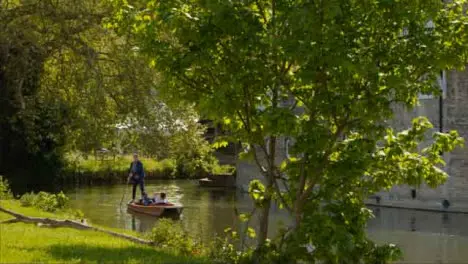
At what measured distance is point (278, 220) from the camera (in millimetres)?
14516

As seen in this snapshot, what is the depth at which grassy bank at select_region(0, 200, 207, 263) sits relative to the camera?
8.61m

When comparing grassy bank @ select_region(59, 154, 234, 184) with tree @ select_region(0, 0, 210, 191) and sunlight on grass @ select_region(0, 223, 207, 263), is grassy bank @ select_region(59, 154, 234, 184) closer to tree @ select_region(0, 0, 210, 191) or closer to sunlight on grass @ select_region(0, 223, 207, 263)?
tree @ select_region(0, 0, 210, 191)

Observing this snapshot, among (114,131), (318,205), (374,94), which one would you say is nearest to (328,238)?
(318,205)

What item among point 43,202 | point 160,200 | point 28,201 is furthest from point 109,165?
point 43,202

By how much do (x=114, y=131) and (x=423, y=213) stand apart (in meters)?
12.2

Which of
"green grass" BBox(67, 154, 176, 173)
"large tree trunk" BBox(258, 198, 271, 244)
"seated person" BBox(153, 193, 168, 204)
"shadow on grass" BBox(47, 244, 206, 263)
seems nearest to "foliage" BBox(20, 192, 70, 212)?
"seated person" BBox(153, 193, 168, 204)

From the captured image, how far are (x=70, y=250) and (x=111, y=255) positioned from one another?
573 millimetres

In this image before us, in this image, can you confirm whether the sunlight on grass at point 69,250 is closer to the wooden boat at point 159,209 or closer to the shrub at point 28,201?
the shrub at point 28,201

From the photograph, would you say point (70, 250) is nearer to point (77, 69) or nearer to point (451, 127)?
point (77, 69)

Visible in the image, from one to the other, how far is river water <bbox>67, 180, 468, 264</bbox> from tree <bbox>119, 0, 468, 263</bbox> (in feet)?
13.4

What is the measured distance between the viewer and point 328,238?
31.0 ft

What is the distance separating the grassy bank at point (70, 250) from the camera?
339 inches

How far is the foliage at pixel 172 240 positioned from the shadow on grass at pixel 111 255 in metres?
0.88

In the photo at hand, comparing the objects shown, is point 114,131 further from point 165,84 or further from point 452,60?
point 452,60
